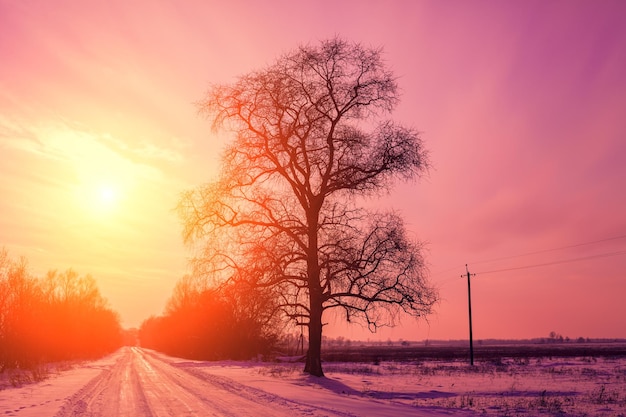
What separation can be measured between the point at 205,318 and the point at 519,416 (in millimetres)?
59672

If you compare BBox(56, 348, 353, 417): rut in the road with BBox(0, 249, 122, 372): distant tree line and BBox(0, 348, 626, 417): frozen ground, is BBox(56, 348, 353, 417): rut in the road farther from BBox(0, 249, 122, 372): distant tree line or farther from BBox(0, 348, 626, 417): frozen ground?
BBox(0, 249, 122, 372): distant tree line

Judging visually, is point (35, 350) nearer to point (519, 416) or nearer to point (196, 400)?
point (196, 400)

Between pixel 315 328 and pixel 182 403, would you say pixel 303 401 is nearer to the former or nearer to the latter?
pixel 182 403

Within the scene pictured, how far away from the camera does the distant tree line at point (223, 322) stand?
24.0 m

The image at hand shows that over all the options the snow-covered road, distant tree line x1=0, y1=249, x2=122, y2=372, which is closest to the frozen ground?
the snow-covered road

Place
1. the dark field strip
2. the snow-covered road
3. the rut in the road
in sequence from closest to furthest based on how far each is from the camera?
the rut in the road → the snow-covered road → the dark field strip

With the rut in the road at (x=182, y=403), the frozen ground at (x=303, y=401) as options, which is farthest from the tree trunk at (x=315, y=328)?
the rut in the road at (x=182, y=403)

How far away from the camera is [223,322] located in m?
62.6

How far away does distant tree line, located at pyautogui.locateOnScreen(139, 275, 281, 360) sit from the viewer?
78.6 ft

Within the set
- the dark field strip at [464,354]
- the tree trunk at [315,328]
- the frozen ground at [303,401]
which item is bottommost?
the dark field strip at [464,354]

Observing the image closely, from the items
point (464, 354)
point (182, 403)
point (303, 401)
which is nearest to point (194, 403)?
point (182, 403)

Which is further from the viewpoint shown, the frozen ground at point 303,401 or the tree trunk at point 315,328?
the tree trunk at point 315,328

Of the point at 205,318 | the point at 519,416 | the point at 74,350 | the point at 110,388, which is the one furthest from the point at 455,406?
the point at 74,350

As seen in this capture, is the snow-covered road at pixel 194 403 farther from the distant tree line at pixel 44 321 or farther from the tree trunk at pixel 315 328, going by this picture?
the distant tree line at pixel 44 321
